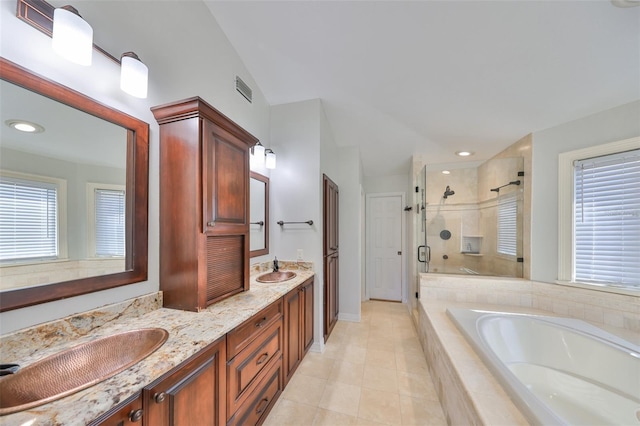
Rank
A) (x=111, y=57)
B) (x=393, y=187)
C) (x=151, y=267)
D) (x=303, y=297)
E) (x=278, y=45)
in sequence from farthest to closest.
Answer: 1. (x=393, y=187)
2. (x=303, y=297)
3. (x=278, y=45)
4. (x=151, y=267)
5. (x=111, y=57)

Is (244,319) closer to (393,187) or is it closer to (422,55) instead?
(422,55)

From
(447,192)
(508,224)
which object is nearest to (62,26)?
(447,192)

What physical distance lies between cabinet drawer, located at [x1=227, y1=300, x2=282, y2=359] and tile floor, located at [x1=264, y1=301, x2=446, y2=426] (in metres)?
0.69

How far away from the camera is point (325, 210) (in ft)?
8.52

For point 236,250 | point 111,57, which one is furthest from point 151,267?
point 111,57

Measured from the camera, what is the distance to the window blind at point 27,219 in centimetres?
84

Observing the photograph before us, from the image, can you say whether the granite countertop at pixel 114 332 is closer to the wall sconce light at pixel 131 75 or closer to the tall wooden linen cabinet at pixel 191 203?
the tall wooden linen cabinet at pixel 191 203

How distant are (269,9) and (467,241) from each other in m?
3.47

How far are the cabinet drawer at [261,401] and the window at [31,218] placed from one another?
118cm

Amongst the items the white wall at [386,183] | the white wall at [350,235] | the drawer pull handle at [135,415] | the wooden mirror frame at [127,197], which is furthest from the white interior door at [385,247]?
the drawer pull handle at [135,415]

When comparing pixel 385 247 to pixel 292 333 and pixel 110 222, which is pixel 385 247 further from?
pixel 110 222

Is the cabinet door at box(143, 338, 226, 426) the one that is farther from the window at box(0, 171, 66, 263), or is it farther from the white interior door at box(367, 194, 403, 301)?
the white interior door at box(367, 194, 403, 301)

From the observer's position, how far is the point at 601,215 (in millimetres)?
1911

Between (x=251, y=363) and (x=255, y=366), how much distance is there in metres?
0.07
